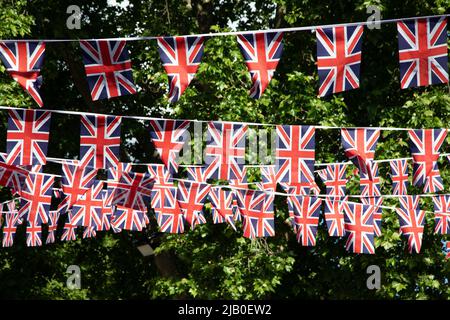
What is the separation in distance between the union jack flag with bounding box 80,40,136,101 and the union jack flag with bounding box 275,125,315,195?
2037 mm

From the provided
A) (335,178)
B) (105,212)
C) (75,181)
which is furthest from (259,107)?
(75,181)

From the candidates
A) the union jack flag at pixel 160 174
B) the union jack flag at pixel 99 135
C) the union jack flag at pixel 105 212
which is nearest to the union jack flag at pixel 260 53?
the union jack flag at pixel 99 135

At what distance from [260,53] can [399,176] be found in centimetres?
457

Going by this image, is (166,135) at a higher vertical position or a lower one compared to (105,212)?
higher

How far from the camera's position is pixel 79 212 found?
12297 millimetres

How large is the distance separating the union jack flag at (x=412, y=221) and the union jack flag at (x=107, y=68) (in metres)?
5.00

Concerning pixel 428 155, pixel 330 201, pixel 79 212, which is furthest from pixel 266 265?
pixel 428 155

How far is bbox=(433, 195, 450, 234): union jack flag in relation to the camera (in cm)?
1206

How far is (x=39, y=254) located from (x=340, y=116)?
7.63m

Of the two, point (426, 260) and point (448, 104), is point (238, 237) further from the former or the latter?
point (448, 104)

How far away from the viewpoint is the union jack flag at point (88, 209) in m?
12.3

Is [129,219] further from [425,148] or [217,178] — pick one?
[425,148]

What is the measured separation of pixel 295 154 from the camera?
992 centimetres

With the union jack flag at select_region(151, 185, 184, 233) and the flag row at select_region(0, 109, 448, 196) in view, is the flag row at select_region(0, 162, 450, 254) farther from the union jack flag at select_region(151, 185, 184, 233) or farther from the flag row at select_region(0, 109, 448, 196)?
the flag row at select_region(0, 109, 448, 196)
